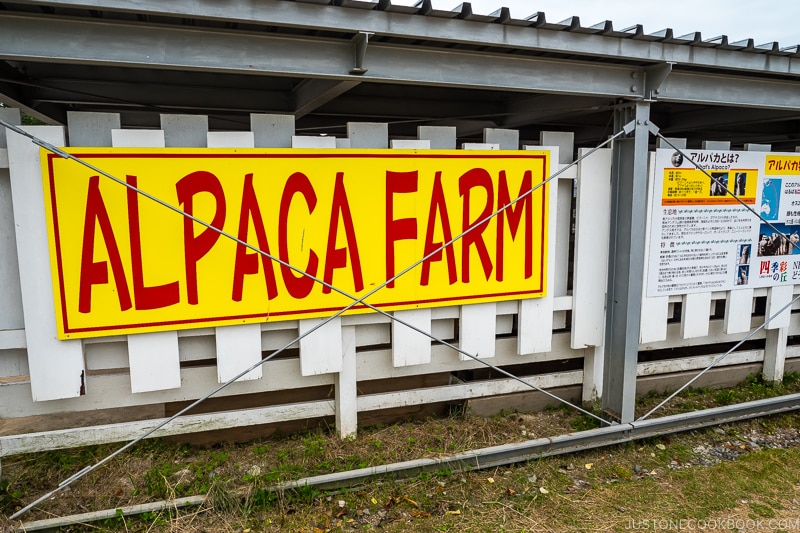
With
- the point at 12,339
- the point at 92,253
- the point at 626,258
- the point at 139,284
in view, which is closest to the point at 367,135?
the point at 139,284

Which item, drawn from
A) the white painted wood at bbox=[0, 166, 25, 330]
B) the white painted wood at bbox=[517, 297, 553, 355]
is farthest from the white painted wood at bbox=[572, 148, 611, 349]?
the white painted wood at bbox=[0, 166, 25, 330]

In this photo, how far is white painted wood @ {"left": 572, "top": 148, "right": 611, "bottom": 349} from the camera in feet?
13.1

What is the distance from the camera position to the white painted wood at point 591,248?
13.1 feet

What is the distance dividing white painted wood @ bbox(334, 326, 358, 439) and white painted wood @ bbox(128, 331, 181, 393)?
3.34 ft

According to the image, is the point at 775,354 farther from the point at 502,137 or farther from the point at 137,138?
the point at 137,138

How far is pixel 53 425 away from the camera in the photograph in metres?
4.13

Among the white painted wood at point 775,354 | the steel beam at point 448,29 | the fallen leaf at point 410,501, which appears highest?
the steel beam at point 448,29

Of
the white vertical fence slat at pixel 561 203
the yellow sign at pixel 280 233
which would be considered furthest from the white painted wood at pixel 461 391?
the yellow sign at pixel 280 233

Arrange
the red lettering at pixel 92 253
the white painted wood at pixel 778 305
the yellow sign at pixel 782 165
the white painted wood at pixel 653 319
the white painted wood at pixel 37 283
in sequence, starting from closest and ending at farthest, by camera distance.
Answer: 1. the white painted wood at pixel 37 283
2. the red lettering at pixel 92 253
3. the white painted wood at pixel 653 319
4. the yellow sign at pixel 782 165
5. the white painted wood at pixel 778 305

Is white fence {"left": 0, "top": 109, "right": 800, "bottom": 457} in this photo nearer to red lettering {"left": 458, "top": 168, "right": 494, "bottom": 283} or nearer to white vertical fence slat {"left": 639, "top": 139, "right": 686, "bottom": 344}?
white vertical fence slat {"left": 639, "top": 139, "right": 686, "bottom": 344}

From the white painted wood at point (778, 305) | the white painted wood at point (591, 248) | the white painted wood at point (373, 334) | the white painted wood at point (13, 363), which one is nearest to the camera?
the white painted wood at point (13, 363)

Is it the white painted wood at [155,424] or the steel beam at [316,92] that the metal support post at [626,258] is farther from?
the white painted wood at [155,424]

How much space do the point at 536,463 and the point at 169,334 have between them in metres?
2.49

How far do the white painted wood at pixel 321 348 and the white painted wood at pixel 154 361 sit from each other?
756 mm
